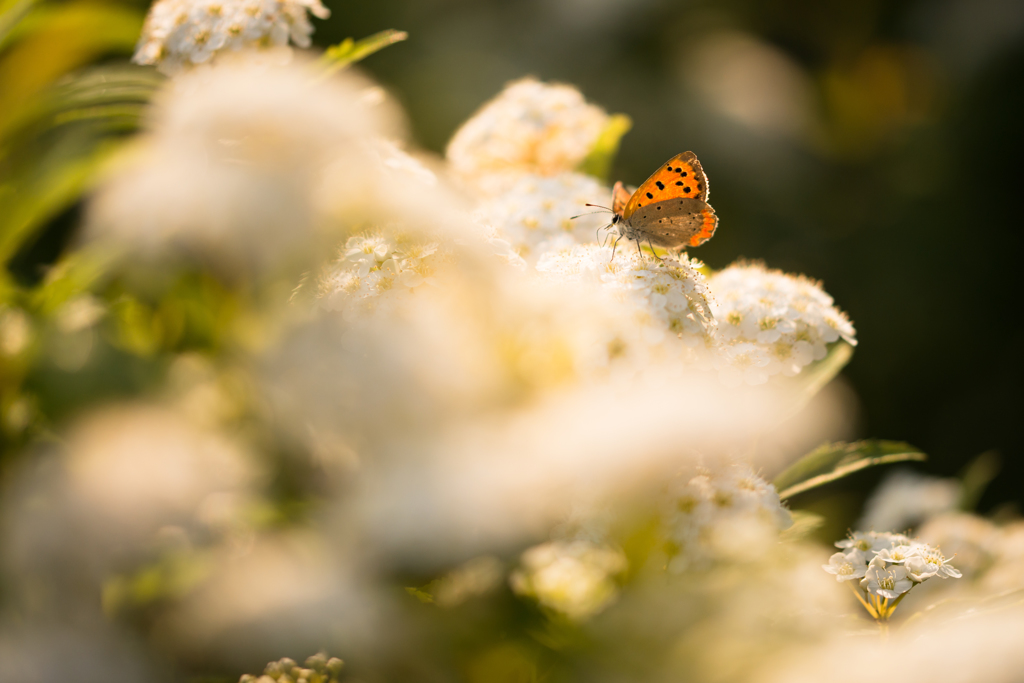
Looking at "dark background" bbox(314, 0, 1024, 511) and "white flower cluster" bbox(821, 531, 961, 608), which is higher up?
"dark background" bbox(314, 0, 1024, 511)

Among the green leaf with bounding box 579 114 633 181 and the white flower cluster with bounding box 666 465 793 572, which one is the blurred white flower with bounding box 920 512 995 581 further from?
the green leaf with bounding box 579 114 633 181

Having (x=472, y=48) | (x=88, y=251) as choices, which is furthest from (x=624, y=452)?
(x=472, y=48)

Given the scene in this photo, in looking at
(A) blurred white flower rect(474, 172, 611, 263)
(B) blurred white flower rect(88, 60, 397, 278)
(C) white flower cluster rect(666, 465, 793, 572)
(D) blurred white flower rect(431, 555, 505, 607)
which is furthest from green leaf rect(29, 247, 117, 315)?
(C) white flower cluster rect(666, 465, 793, 572)

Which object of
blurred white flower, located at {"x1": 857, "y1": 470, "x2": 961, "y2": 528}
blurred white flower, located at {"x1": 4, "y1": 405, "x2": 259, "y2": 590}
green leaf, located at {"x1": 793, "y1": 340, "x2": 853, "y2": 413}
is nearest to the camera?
blurred white flower, located at {"x1": 4, "y1": 405, "x2": 259, "y2": 590}

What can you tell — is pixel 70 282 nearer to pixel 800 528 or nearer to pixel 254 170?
pixel 254 170

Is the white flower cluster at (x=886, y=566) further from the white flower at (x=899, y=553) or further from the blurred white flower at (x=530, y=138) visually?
the blurred white flower at (x=530, y=138)

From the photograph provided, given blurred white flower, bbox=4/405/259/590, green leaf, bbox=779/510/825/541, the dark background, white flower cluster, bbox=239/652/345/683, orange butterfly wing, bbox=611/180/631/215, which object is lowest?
white flower cluster, bbox=239/652/345/683
